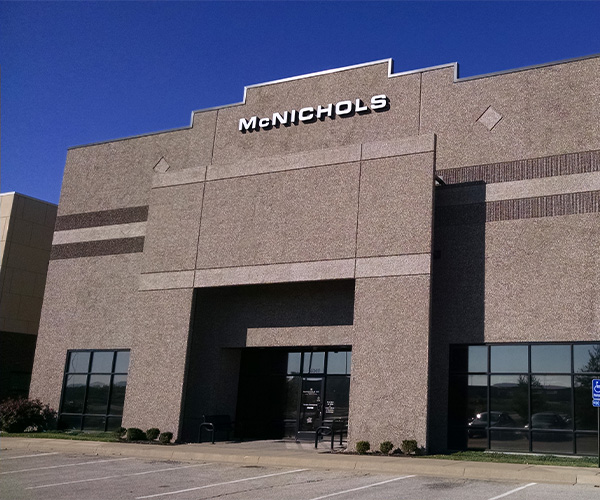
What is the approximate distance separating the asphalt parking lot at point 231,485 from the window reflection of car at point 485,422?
21.5ft

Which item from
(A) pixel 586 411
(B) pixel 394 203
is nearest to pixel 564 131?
(B) pixel 394 203

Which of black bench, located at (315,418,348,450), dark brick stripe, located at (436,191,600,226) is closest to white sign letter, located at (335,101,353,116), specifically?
dark brick stripe, located at (436,191,600,226)

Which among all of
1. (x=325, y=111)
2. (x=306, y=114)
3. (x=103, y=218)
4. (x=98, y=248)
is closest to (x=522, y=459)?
(x=325, y=111)

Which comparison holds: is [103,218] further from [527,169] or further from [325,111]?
[527,169]

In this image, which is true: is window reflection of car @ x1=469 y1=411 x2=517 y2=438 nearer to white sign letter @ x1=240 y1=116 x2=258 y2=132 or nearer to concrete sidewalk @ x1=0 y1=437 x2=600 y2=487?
concrete sidewalk @ x1=0 y1=437 x2=600 y2=487

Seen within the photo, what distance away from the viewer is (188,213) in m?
27.2

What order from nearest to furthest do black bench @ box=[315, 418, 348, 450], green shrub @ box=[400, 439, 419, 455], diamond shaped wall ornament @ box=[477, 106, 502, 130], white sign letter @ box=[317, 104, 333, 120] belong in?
1. green shrub @ box=[400, 439, 419, 455]
2. black bench @ box=[315, 418, 348, 450]
3. diamond shaped wall ornament @ box=[477, 106, 502, 130]
4. white sign letter @ box=[317, 104, 333, 120]

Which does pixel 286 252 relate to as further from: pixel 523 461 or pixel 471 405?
pixel 523 461

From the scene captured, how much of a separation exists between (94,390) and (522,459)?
17618 mm

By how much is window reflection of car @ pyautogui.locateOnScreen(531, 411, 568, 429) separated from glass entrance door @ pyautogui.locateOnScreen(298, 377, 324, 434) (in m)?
7.78

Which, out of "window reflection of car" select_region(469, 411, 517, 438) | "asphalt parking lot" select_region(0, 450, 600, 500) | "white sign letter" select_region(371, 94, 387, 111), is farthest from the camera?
"white sign letter" select_region(371, 94, 387, 111)

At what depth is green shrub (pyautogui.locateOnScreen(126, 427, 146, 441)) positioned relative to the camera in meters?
24.4

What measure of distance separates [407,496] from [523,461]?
732 centimetres

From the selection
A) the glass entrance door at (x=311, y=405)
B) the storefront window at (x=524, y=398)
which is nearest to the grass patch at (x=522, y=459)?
the storefront window at (x=524, y=398)
